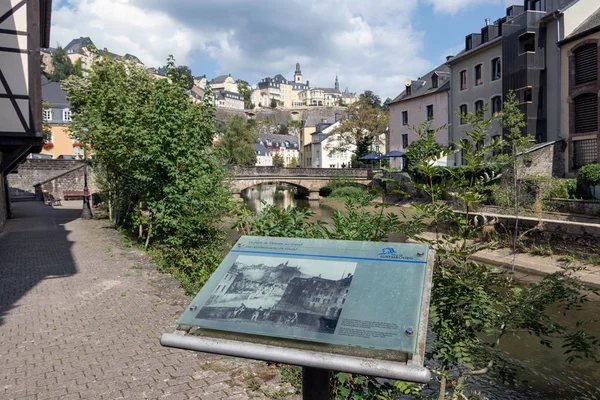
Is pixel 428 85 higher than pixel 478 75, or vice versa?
pixel 428 85

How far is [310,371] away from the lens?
302 cm

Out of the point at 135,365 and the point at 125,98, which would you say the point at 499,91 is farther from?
the point at 135,365

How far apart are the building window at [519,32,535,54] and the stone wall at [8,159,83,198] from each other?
34.4 m

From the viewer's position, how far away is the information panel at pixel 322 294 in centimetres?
276

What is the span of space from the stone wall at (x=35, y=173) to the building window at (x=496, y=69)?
3302cm

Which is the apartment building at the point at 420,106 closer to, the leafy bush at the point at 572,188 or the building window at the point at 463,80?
the building window at the point at 463,80

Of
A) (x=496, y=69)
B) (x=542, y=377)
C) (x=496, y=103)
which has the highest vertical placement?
(x=496, y=69)

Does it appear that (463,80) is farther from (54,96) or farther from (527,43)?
(54,96)

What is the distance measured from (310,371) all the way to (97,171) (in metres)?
21.9

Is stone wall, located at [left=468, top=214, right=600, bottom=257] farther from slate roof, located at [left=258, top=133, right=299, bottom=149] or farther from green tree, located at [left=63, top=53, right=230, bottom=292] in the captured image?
slate roof, located at [left=258, top=133, right=299, bottom=149]

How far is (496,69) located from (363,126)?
2100 centimetres

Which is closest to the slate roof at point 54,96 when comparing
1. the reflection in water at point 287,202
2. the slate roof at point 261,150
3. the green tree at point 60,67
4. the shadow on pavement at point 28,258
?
the reflection in water at point 287,202

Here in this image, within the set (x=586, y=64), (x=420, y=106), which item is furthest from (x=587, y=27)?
(x=420, y=106)

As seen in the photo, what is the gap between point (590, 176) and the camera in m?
21.0
